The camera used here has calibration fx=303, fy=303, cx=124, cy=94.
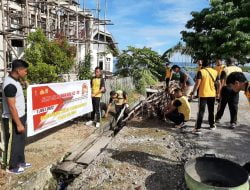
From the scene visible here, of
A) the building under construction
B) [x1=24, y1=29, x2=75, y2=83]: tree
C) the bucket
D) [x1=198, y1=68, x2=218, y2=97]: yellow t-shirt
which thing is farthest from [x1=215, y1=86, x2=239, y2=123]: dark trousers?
the building under construction

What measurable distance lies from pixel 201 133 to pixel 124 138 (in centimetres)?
197

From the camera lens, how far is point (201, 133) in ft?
25.2

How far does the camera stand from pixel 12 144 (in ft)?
16.2

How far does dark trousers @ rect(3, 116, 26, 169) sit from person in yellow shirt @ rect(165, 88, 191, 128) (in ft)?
14.7

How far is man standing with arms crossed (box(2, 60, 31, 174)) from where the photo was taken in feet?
15.5

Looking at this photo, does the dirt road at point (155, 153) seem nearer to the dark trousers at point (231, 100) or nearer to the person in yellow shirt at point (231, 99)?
the person in yellow shirt at point (231, 99)

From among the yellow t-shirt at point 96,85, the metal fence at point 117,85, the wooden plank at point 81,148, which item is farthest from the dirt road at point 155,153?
the metal fence at point 117,85

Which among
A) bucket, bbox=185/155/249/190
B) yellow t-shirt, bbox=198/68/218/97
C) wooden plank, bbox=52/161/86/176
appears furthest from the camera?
yellow t-shirt, bbox=198/68/218/97

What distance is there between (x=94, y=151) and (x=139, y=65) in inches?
442

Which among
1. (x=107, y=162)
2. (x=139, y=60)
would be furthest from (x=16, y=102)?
(x=139, y=60)

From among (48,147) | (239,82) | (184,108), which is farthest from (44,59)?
(239,82)

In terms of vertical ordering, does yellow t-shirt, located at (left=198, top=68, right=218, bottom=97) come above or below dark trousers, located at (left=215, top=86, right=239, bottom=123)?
above

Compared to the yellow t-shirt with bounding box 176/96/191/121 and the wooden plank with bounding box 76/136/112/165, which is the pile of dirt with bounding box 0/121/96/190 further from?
the yellow t-shirt with bounding box 176/96/191/121

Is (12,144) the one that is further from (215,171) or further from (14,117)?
(215,171)
